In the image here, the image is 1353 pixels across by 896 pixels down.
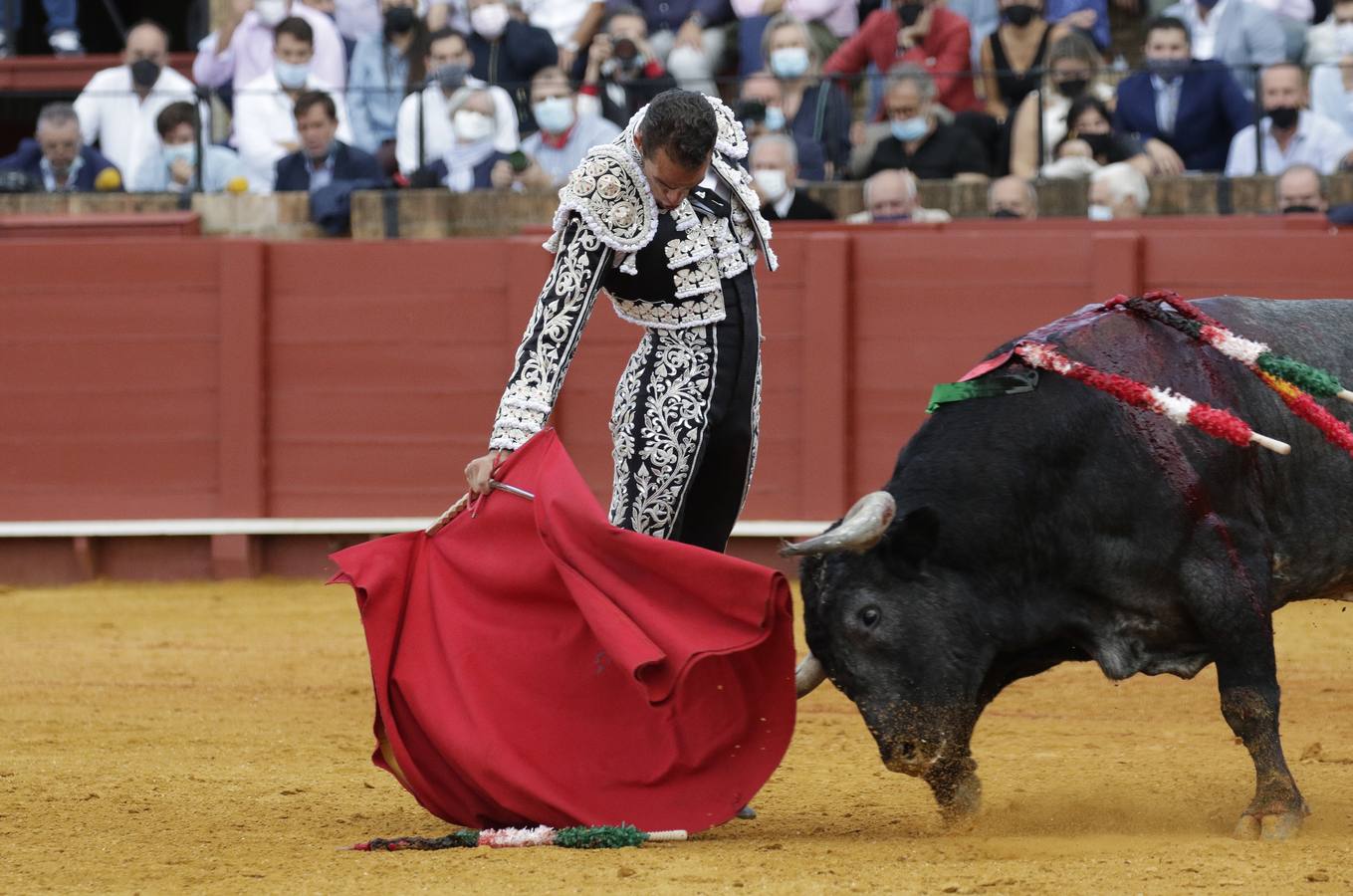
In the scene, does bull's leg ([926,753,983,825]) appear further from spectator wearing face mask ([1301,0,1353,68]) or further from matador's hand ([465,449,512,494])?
spectator wearing face mask ([1301,0,1353,68])

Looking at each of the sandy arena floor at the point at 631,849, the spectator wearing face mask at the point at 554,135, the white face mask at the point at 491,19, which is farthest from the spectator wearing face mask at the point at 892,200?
the sandy arena floor at the point at 631,849

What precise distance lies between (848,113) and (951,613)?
5.28 metres

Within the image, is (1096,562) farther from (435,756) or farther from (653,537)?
(435,756)

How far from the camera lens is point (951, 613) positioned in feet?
11.3

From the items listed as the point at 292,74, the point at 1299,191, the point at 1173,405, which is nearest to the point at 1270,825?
the point at 1173,405

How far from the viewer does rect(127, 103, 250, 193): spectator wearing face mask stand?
909cm

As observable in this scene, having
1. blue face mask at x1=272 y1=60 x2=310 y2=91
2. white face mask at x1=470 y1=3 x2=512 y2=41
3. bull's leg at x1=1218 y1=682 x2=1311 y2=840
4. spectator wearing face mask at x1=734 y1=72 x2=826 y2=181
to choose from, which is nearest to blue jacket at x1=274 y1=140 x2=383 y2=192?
blue face mask at x1=272 y1=60 x2=310 y2=91

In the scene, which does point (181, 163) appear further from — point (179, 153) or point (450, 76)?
point (450, 76)

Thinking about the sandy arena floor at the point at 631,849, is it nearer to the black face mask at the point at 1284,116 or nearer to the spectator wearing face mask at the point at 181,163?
→ the black face mask at the point at 1284,116

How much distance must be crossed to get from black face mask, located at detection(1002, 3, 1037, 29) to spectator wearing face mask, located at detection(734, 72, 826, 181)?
993mm

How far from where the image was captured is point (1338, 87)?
798cm

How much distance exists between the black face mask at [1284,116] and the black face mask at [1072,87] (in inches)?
29.0

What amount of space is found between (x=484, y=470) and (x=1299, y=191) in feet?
16.0

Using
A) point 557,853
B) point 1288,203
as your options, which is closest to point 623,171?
point 557,853
